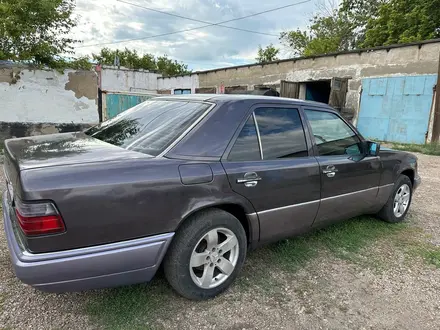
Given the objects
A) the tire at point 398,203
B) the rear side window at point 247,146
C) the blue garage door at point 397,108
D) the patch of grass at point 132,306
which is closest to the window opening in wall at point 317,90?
the blue garage door at point 397,108

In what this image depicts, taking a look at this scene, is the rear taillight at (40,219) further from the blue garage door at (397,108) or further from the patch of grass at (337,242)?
the blue garage door at (397,108)

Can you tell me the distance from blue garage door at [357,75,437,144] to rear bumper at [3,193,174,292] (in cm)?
1259

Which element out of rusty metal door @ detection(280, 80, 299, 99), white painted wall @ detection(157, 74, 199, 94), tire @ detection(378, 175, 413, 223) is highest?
white painted wall @ detection(157, 74, 199, 94)

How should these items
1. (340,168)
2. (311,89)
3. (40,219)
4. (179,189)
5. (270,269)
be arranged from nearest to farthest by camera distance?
(40,219), (179,189), (270,269), (340,168), (311,89)

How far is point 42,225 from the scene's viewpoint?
5.91ft

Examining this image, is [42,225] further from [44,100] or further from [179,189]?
[44,100]

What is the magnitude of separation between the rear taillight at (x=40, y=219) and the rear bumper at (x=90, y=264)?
14 centimetres

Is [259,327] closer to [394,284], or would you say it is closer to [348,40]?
[394,284]

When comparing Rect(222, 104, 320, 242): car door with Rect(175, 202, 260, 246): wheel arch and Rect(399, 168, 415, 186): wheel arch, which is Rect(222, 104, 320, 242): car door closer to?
Rect(175, 202, 260, 246): wheel arch

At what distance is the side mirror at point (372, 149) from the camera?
3.55 m

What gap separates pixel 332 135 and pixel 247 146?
1.28 metres

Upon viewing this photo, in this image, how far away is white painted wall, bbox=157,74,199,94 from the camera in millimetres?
22828

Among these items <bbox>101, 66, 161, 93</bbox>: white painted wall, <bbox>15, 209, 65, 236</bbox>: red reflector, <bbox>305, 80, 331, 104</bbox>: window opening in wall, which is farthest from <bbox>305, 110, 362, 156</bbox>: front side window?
<bbox>101, 66, 161, 93</bbox>: white painted wall

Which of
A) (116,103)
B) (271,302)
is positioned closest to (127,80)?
(116,103)
